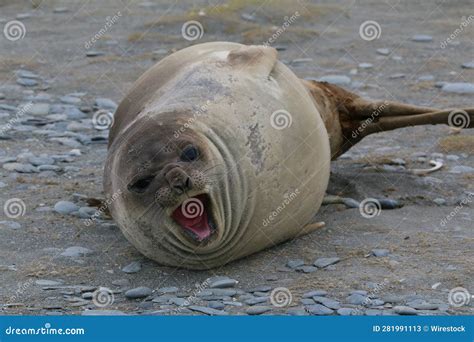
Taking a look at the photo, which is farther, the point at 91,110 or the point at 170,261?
the point at 91,110

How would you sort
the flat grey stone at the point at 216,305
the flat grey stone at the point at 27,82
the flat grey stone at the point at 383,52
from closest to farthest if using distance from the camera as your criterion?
1. the flat grey stone at the point at 216,305
2. the flat grey stone at the point at 27,82
3. the flat grey stone at the point at 383,52

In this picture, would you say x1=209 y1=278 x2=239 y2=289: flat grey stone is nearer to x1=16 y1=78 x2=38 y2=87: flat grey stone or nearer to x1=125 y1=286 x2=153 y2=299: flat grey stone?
x1=125 y1=286 x2=153 y2=299: flat grey stone

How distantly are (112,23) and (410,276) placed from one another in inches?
281

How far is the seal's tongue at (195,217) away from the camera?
16.3 feet

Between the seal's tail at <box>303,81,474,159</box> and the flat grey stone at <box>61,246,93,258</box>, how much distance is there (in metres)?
1.77

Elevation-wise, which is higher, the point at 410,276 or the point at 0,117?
the point at 410,276

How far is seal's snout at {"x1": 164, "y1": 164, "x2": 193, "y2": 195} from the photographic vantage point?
4.84m

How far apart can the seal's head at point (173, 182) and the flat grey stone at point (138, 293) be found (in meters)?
0.25

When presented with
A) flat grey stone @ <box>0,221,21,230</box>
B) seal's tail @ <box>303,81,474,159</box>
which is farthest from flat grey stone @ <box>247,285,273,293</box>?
seal's tail @ <box>303,81,474,159</box>

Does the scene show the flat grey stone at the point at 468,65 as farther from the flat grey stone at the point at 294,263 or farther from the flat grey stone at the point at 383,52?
the flat grey stone at the point at 294,263

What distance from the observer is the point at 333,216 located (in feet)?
20.2

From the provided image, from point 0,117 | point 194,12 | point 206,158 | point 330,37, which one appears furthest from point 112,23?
point 206,158

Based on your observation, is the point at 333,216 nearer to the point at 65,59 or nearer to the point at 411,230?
the point at 411,230

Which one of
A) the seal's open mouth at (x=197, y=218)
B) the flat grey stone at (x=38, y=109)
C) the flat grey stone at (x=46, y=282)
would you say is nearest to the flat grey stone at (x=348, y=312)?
the seal's open mouth at (x=197, y=218)
